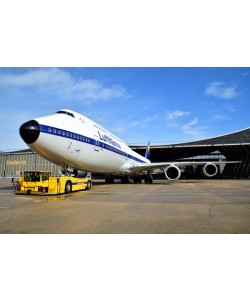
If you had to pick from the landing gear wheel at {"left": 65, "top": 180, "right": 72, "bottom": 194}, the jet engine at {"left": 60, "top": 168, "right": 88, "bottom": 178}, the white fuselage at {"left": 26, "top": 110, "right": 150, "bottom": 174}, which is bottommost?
the landing gear wheel at {"left": 65, "top": 180, "right": 72, "bottom": 194}

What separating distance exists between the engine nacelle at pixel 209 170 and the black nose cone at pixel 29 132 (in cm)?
1961

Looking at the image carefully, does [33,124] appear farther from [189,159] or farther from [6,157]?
[189,159]

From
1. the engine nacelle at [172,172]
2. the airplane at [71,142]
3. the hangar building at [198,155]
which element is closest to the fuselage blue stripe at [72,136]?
the airplane at [71,142]

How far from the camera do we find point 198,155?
6681 cm

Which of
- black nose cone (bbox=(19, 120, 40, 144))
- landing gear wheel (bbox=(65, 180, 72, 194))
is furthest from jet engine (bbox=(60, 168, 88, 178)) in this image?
black nose cone (bbox=(19, 120, 40, 144))

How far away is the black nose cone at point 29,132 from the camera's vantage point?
38.5 ft

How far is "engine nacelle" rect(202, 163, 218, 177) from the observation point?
25.6 metres

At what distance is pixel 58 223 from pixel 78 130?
10.0 meters

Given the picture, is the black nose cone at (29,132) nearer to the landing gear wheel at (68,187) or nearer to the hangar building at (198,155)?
the landing gear wheel at (68,187)

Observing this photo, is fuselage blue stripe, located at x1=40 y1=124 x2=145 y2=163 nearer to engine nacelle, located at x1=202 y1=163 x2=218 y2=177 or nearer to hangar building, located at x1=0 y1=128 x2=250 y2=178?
engine nacelle, located at x1=202 y1=163 x2=218 y2=177

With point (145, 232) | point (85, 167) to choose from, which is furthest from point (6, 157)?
point (145, 232)

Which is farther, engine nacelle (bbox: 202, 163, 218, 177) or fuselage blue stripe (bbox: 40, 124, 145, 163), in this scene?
engine nacelle (bbox: 202, 163, 218, 177)

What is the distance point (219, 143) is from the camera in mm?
51250

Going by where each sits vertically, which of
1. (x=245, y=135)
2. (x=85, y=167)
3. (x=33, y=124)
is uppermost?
(x=245, y=135)
